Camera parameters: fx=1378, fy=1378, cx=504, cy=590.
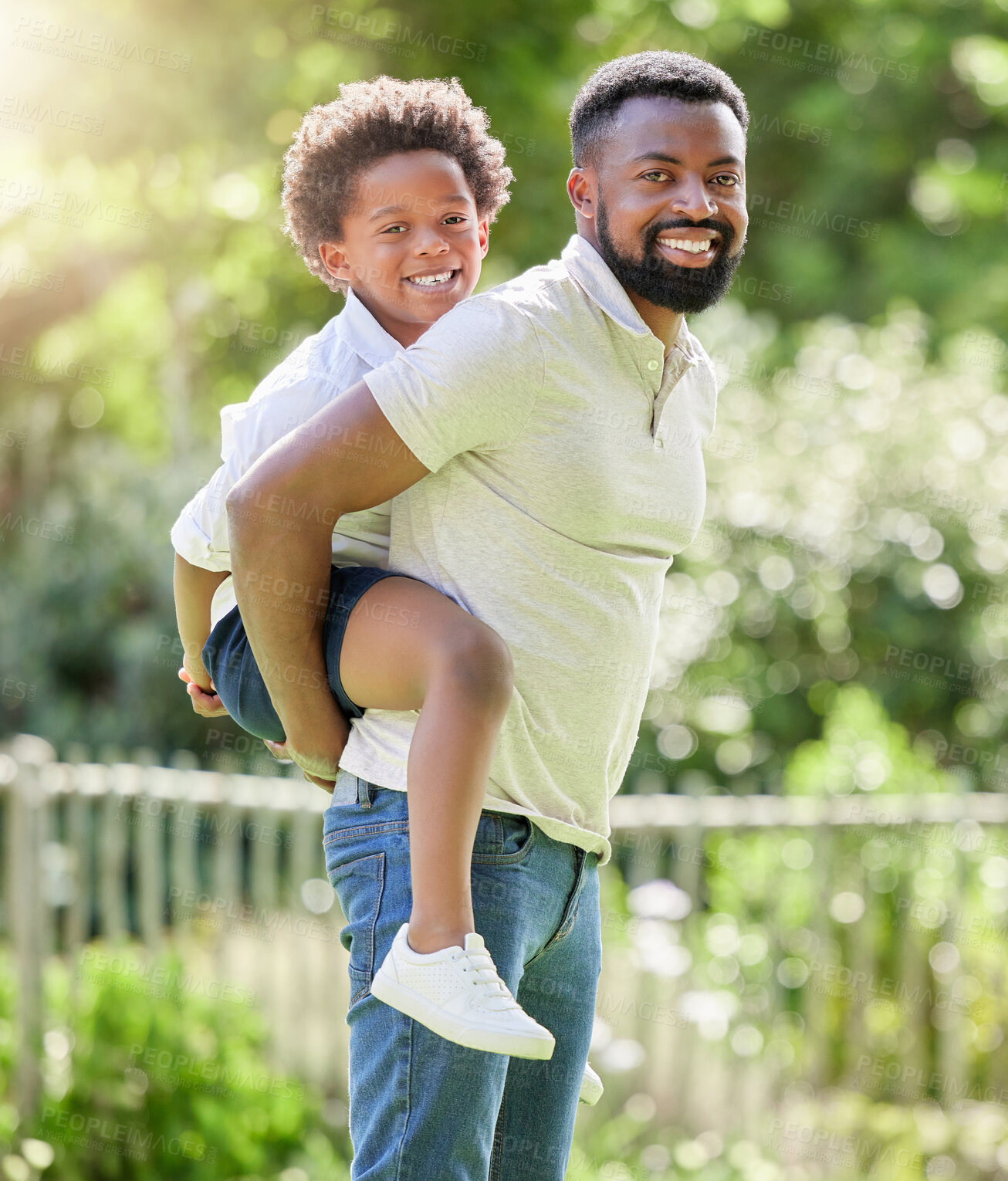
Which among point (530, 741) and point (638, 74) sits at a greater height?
point (638, 74)

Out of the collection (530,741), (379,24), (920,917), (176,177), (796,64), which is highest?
(796,64)

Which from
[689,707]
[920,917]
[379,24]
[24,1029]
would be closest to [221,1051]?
[24,1029]

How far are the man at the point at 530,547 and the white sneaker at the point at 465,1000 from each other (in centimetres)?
6

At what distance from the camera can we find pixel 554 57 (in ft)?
22.0

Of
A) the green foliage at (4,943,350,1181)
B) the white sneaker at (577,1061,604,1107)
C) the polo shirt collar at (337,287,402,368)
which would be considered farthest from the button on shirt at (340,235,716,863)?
the green foliage at (4,943,350,1181)

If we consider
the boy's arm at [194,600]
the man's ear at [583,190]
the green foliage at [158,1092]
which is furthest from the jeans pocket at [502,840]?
the green foliage at [158,1092]

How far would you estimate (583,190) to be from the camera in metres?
1.83

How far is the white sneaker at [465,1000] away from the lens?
1478 mm

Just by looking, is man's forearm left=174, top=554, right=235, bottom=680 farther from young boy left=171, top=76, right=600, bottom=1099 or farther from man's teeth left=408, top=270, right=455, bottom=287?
man's teeth left=408, top=270, right=455, bottom=287

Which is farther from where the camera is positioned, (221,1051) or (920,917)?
(920,917)

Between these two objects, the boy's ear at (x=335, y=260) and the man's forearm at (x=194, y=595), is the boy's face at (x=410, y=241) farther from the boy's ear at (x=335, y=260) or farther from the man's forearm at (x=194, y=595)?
the man's forearm at (x=194, y=595)

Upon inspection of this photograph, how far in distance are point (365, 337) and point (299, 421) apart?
0.60 ft

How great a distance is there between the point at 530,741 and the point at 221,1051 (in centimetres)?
279

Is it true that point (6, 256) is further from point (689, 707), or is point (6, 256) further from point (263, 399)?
point (263, 399)
